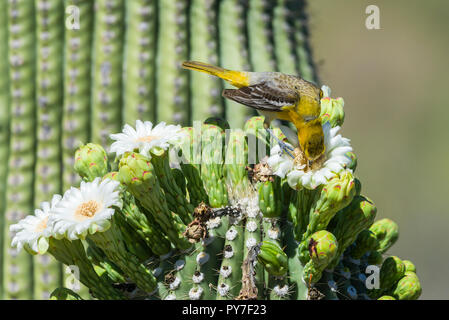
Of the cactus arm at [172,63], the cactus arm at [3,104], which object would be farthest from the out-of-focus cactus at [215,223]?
the cactus arm at [3,104]

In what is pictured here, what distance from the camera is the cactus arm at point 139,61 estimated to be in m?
2.21

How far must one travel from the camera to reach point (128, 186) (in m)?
1.32

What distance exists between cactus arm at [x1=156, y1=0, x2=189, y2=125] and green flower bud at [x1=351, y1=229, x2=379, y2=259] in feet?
3.00

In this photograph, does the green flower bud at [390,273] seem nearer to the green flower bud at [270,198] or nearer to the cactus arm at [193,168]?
the green flower bud at [270,198]

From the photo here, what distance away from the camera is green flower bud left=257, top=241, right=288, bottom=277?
4.16 ft

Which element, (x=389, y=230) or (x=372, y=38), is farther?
(x=372, y=38)

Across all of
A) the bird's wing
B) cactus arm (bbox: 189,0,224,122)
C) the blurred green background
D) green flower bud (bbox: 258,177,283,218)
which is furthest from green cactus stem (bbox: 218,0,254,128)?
the blurred green background

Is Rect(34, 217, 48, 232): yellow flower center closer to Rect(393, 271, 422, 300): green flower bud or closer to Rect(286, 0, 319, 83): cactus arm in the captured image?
Rect(393, 271, 422, 300): green flower bud

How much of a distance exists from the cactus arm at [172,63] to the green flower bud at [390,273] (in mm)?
968
